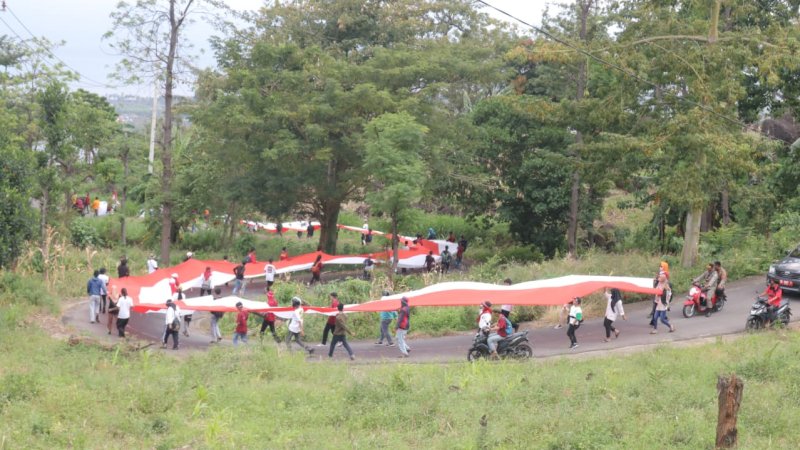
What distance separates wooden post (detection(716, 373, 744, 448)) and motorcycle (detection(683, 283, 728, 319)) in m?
9.81

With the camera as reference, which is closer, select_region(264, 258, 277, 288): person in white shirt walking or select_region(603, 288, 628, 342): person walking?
select_region(603, 288, 628, 342): person walking

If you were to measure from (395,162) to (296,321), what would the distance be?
10373mm

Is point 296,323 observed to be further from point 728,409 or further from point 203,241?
point 203,241

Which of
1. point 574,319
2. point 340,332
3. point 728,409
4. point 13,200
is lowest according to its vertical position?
point 340,332

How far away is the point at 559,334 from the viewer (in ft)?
67.5

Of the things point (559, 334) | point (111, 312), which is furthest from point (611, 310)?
point (111, 312)

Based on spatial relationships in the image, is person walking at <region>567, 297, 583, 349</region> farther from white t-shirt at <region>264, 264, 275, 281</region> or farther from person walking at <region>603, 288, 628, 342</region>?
white t-shirt at <region>264, 264, 275, 281</region>

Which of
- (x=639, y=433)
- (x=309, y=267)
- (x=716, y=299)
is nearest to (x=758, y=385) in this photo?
(x=639, y=433)

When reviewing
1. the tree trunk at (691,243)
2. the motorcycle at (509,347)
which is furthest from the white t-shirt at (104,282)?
the tree trunk at (691,243)

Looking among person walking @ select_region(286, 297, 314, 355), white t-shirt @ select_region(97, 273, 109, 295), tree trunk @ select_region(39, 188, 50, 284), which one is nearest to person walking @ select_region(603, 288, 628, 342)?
person walking @ select_region(286, 297, 314, 355)

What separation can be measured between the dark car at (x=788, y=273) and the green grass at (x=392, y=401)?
14.6 feet

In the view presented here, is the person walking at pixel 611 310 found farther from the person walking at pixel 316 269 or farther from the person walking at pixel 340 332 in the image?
the person walking at pixel 316 269

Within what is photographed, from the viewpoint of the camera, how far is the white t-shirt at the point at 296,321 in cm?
1919

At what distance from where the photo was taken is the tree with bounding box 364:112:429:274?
27.9 meters
